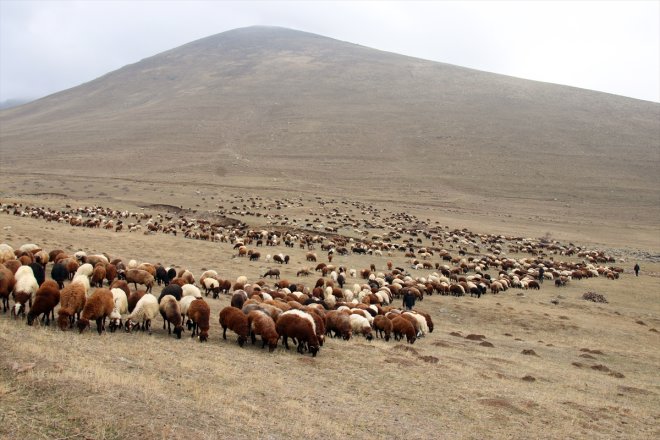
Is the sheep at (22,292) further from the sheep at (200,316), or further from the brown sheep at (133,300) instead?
the sheep at (200,316)

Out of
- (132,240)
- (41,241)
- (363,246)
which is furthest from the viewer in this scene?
(363,246)

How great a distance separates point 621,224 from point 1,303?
240ft

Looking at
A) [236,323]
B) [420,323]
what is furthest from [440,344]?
[236,323]

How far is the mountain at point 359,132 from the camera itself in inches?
3314

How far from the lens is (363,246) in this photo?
36.9 m

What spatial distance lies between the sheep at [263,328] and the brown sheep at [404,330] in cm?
458

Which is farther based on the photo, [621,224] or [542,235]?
[621,224]

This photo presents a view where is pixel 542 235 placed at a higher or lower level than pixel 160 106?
lower

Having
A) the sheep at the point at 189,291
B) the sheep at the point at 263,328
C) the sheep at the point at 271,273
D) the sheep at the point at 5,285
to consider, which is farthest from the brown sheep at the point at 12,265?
the sheep at the point at 271,273

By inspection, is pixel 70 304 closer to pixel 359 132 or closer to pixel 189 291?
pixel 189 291

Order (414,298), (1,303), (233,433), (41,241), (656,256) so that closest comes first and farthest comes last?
(233,433), (1,303), (414,298), (41,241), (656,256)

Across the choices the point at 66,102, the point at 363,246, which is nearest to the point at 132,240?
the point at 363,246

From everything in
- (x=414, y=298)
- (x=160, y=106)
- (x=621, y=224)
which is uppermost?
(x=160, y=106)

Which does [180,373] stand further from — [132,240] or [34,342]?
[132,240]
